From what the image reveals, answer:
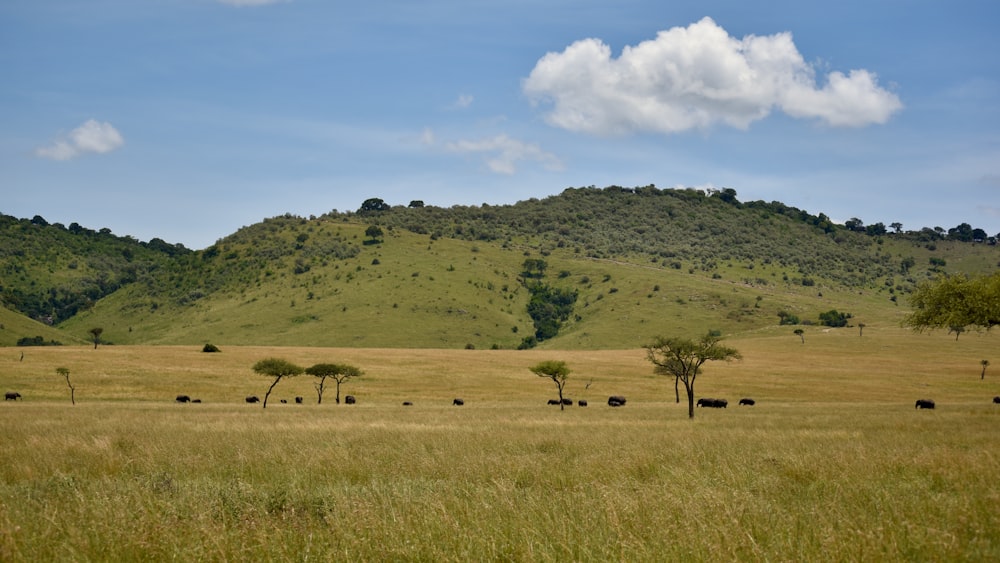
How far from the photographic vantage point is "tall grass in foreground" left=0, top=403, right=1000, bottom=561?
26.6ft

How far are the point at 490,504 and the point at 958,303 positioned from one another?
130ft

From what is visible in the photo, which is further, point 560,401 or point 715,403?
point 715,403

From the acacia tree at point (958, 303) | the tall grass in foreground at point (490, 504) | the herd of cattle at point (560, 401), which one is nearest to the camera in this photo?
the tall grass in foreground at point (490, 504)

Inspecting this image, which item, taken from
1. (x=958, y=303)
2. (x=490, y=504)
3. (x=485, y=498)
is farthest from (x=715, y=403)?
(x=490, y=504)

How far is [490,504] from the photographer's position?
10.6m

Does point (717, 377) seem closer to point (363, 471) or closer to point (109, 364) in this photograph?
point (109, 364)

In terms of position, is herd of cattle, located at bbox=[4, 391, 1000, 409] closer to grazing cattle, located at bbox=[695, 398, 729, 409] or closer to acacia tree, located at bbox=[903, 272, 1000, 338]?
grazing cattle, located at bbox=[695, 398, 729, 409]

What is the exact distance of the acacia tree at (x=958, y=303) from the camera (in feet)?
124

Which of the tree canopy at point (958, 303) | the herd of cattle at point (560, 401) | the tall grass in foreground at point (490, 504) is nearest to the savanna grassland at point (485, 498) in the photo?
the tall grass in foreground at point (490, 504)

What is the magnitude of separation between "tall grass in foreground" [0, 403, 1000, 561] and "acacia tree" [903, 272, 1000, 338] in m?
26.4

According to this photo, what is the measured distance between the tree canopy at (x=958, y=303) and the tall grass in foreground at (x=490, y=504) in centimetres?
2640

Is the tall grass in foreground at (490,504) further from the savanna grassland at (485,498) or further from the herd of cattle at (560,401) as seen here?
the herd of cattle at (560,401)

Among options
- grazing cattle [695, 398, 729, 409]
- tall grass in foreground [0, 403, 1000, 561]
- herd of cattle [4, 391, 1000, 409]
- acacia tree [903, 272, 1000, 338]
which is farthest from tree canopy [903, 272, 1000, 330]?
tall grass in foreground [0, 403, 1000, 561]

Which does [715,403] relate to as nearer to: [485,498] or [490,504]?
[485,498]
